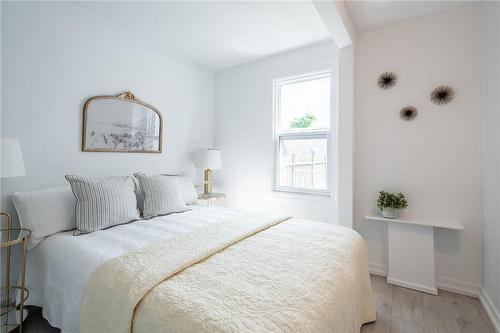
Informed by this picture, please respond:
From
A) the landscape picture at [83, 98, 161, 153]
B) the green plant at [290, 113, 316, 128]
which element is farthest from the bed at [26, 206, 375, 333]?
the green plant at [290, 113, 316, 128]

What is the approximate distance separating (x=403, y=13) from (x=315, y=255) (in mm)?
2490

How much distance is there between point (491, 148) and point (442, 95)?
0.64 metres

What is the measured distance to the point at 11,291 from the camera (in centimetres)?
177

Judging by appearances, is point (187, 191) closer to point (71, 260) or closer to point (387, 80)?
point (71, 260)

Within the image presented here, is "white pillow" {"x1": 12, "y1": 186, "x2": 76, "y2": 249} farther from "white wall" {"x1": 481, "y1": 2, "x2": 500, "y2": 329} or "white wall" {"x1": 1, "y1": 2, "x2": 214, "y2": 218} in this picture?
"white wall" {"x1": 481, "y1": 2, "x2": 500, "y2": 329}

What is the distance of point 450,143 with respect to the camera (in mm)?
2184

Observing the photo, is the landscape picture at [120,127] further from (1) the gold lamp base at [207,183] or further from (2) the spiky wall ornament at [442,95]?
(2) the spiky wall ornament at [442,95]

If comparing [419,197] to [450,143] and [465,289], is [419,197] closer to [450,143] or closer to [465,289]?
[450,143]

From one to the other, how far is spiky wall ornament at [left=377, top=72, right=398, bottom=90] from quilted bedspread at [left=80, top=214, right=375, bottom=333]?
1.81 meters

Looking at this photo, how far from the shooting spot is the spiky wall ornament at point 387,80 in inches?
95.8

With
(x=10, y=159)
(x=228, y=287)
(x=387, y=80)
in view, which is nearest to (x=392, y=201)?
(x=387, y=80)

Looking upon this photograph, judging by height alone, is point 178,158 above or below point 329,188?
above

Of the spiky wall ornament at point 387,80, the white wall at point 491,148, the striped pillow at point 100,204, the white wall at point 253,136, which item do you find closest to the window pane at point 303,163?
the white wall at point 253,136

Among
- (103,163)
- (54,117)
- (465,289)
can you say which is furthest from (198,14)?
(465,289)
